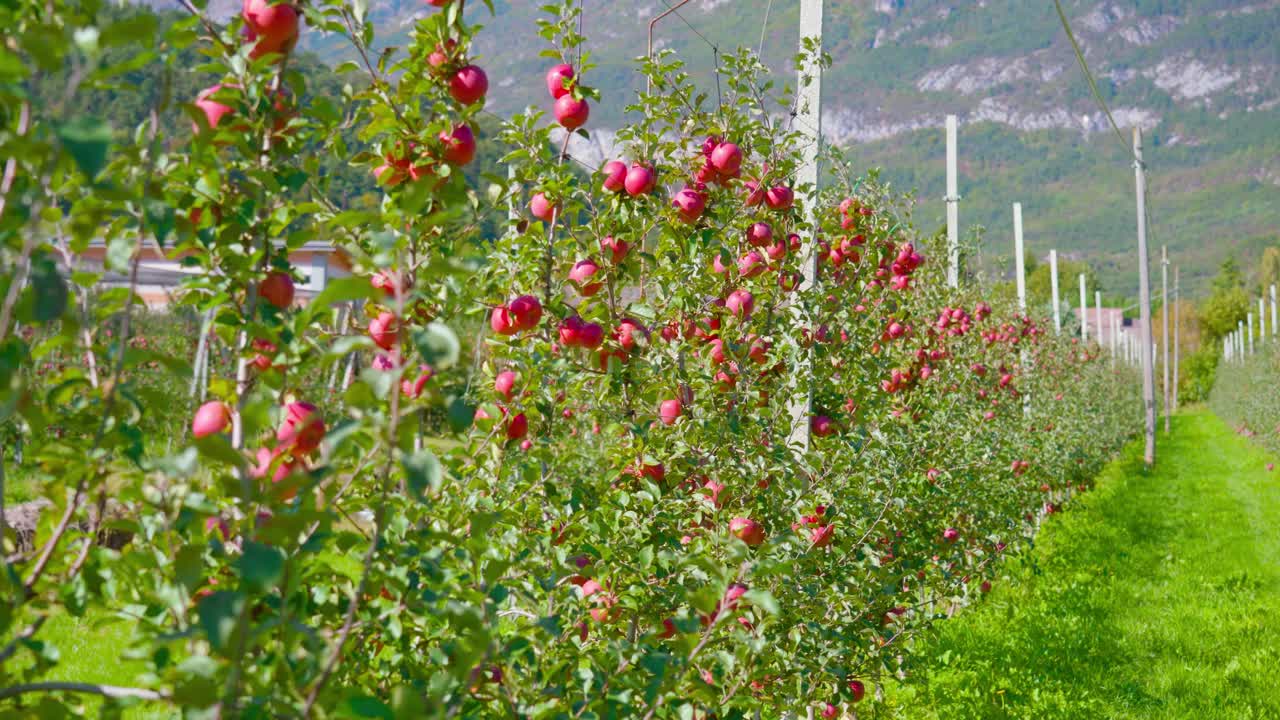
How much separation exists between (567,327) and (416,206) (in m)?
1.11

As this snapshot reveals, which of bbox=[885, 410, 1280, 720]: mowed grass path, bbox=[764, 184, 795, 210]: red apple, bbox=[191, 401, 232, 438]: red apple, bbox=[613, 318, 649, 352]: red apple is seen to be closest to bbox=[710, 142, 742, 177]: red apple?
bbox=[764, 184, 795, 210]: red apple

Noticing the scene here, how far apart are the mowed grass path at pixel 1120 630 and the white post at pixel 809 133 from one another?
5.30 ft

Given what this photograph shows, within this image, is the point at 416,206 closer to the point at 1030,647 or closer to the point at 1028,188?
the point at 1030,647

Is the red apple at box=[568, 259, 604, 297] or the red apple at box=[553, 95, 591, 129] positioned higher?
the red apple at box=[553, 95, 591, 129]

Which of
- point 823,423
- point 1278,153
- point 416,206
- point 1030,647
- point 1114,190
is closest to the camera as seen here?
point 416,206

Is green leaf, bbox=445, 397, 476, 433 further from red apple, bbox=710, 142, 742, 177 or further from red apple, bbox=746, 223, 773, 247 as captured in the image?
red apple, bbox=746, 223, 773, 247

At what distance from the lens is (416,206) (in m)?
0.96

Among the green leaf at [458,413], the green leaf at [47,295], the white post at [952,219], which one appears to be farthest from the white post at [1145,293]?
the green leaf at [47,295]

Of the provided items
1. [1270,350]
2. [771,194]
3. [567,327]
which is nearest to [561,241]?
[567,327]

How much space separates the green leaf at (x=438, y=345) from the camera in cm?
83

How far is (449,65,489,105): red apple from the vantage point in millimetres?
1581

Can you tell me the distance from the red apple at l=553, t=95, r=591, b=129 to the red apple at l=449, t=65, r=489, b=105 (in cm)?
45

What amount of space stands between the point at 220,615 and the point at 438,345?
0.28m

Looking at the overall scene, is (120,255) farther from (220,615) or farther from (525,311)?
(525,311)
